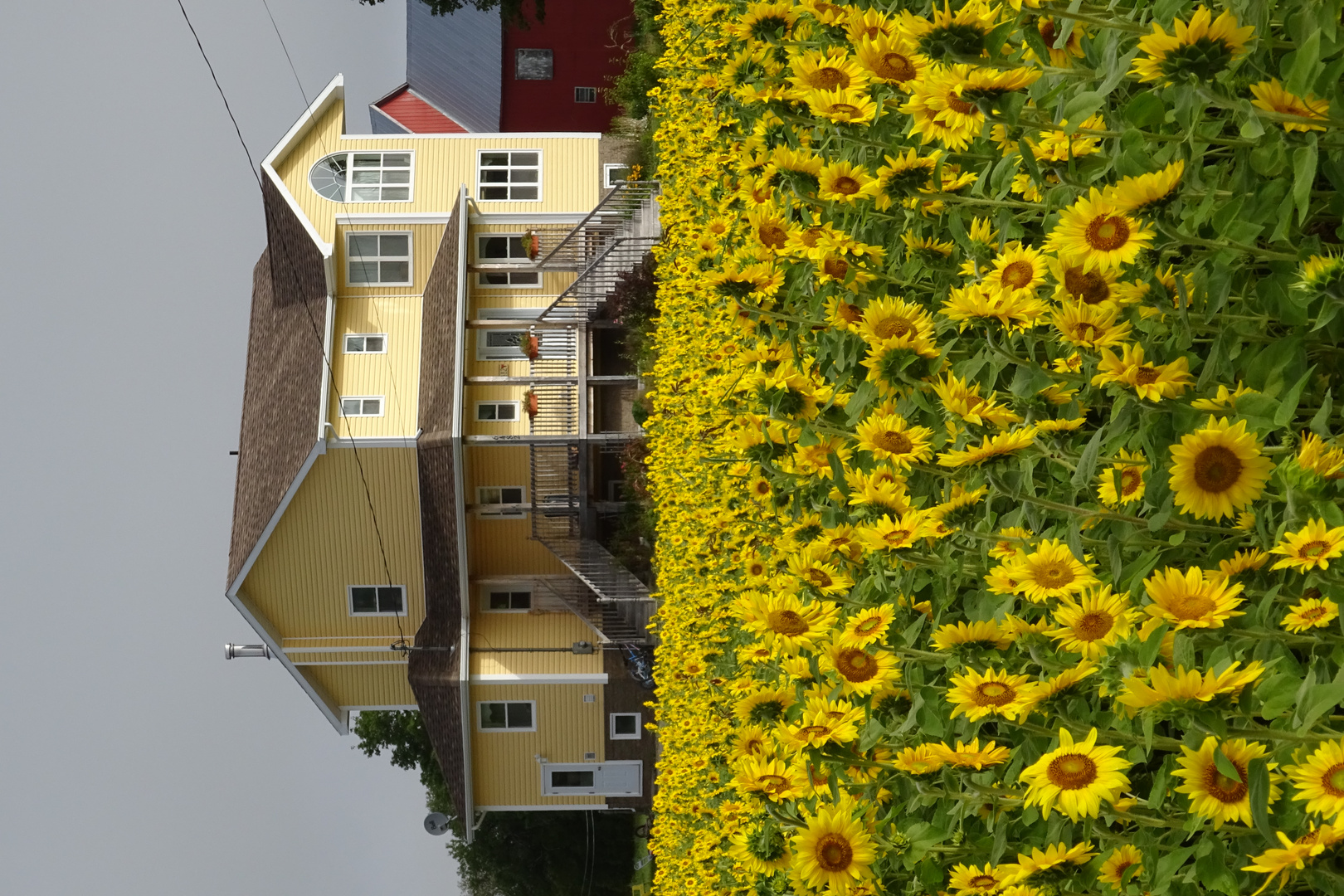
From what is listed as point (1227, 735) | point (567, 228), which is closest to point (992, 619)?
point (1227, 735)

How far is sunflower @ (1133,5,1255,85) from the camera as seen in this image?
2662 millimetres

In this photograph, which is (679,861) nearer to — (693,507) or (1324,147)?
(693,507)

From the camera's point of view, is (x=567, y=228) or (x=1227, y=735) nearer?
(x=1227, y=735)

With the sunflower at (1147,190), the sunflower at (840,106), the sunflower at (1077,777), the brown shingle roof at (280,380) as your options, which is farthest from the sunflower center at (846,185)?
the brown shingle roof at (280,380)

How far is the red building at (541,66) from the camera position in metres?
30.7

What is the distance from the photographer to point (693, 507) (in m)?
12.8

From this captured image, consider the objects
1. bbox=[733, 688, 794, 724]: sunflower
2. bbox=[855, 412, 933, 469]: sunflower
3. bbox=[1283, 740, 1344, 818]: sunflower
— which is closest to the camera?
bbox=[1283, 740, 1344, 818]: sunflower

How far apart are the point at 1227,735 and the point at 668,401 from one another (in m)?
12.4

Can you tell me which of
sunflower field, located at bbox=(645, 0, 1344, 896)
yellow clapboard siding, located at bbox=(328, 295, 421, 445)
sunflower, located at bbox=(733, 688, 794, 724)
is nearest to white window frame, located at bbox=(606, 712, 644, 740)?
yellow clapboard siding, located at bbox=(328, 295, 421, 445)

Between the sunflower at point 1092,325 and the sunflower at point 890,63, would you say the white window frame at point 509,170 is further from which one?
the sunflower at point 1092,325

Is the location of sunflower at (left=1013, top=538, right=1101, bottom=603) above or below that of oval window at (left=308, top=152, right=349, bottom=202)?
below

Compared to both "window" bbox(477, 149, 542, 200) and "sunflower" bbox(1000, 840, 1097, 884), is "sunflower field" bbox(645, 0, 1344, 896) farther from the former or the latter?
"window" bbox(477, 149, 542, 200)

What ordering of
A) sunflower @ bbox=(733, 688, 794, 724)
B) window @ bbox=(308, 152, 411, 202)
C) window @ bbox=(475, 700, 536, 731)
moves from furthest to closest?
window @ bbox=(308, 152, 411, 202) → window @ bbox=(475, 700, 536, 731) → sunflower @ bbox=(733, 688, 794, 724)

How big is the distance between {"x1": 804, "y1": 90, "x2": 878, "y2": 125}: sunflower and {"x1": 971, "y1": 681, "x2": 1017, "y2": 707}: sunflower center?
214 cm
